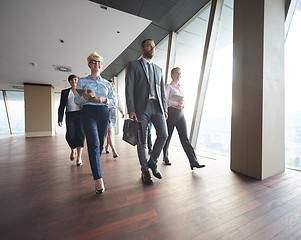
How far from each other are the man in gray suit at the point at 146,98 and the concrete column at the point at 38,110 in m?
9.97

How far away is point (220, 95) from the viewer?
303 centimetres

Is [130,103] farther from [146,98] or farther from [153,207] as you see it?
[153,207]

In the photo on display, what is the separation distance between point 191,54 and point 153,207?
448cm

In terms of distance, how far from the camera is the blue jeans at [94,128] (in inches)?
56.7

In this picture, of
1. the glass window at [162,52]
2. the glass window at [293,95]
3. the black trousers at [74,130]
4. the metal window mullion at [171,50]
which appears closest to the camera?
the glass window at [293,95]

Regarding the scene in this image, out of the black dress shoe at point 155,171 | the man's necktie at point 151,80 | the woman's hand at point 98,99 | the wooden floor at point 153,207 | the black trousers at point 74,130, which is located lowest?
the wooden floor at point 153,207

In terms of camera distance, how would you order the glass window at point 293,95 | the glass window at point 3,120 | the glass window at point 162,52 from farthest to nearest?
the glass window at point 3,120 → the glass window at point 162,52 → the glass window at point 293,95

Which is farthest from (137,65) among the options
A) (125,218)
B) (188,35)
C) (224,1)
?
(188,35)

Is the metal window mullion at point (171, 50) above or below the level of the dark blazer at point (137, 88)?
above

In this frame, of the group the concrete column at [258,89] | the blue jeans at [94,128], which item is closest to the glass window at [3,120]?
the blue jeans at [94,128]

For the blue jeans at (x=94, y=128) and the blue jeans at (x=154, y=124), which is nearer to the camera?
the blue jeans at (x=94, y=128)

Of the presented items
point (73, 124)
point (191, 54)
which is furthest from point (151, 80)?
point (191, 54)

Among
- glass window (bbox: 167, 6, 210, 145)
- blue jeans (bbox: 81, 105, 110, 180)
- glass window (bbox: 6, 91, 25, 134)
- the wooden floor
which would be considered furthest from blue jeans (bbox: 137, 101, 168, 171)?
glass window (bbox: 6, 91, 25, 134)

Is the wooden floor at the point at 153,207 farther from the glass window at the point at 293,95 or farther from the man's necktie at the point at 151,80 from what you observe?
the man's necktie at the point at 151,80
